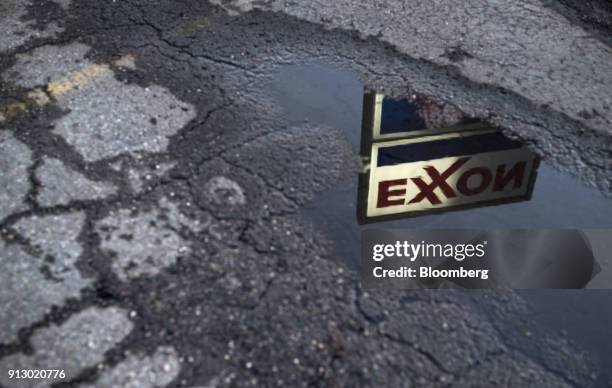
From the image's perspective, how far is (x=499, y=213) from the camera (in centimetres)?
284

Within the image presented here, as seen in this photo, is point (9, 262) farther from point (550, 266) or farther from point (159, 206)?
point (550, 266)

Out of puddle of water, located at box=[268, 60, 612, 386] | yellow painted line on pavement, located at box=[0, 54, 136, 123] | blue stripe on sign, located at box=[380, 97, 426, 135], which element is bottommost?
yellow painted line on pavement, located at box=[0, 54, 136, 123]

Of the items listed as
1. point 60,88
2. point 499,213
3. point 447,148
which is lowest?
point 60,88

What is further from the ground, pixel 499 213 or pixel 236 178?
pixel 499 213

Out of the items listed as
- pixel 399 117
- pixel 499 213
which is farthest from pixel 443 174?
pixel 399 117

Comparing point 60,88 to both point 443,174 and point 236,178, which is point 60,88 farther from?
point 443,174

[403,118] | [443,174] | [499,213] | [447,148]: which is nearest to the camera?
[499,213]

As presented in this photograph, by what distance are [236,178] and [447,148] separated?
1.17 metres

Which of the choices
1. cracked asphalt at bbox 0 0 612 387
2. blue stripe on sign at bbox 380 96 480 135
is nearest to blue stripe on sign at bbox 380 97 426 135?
blue stripe on sign at bbox 380 96 480 135

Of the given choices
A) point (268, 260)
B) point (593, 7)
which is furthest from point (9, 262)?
point (593, 7)

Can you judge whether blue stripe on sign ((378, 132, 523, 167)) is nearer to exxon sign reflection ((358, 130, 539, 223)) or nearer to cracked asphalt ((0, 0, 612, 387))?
exxon sign reflection ((358, 130, 539, 223))

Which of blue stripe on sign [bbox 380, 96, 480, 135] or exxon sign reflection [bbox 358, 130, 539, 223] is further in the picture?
blue stripe on sign [bbox 380, 96, 480, 135]

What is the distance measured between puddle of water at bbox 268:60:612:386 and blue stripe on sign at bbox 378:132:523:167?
199 millimetres

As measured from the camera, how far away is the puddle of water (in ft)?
7.88
